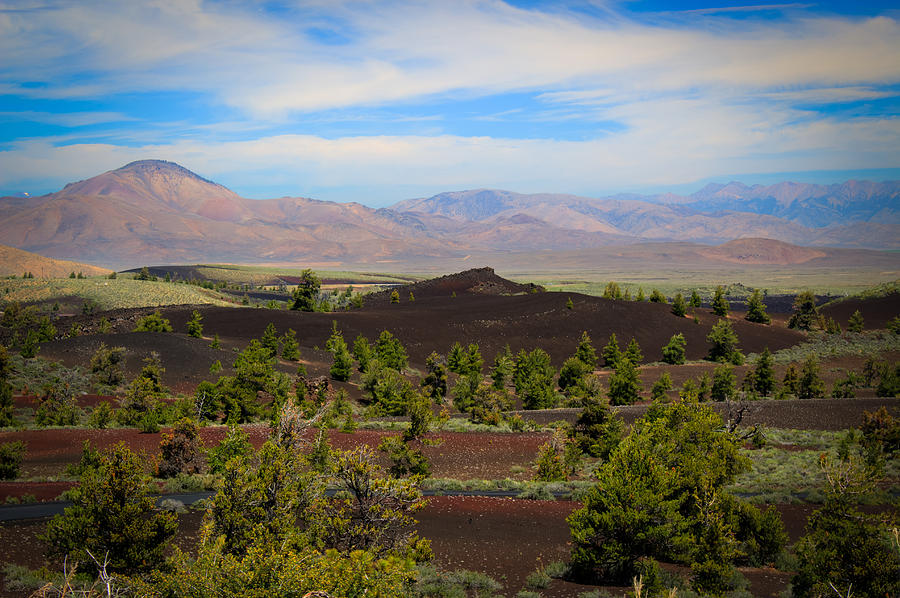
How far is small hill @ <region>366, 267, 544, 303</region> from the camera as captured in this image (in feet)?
313

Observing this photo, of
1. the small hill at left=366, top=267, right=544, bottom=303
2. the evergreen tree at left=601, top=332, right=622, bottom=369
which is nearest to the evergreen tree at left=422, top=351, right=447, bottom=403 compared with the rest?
the evergreen tree at left=601, top=332, right=622, bottom=369

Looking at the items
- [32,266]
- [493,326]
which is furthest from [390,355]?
[32,266]

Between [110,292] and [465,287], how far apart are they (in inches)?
2086

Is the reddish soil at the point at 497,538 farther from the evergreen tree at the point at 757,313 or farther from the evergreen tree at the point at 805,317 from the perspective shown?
the evergreen tree at the point at 805,317

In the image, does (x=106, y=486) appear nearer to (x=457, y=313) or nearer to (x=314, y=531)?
(x=314, y=531)

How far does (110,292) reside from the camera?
96500 mm

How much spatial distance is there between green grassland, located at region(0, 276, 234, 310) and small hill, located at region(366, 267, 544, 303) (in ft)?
86.0

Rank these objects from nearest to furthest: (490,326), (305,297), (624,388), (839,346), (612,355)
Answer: (624,388) < (612,355) < (839,346) < (490,326) < (305,297)

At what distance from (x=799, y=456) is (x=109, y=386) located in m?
37.4

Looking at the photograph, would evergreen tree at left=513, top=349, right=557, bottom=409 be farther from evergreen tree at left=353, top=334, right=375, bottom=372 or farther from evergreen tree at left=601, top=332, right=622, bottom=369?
evergreen tree at left=353, top=334, right=375, bottom=372

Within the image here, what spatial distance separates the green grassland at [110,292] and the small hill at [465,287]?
2621cm

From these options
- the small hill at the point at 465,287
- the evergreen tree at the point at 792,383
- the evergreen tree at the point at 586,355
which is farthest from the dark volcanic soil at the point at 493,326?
the small hill at the point at 465,287

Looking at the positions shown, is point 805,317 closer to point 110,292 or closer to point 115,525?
point 115,525

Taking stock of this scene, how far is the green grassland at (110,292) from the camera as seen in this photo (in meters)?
91.5
